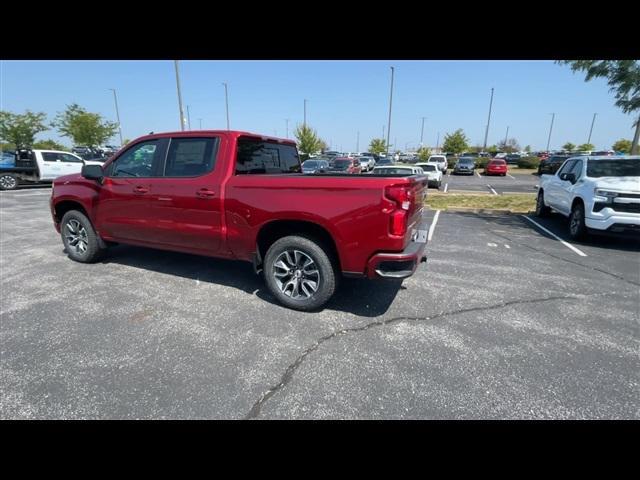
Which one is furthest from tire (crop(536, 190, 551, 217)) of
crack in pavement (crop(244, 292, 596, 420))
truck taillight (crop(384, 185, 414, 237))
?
truck taillight (crop(384, 185, 414, 237))

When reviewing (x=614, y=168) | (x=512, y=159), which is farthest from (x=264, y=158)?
(x=512, y=159)

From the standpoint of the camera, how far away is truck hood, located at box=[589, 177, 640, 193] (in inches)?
228

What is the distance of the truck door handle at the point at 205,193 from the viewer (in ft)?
12.3

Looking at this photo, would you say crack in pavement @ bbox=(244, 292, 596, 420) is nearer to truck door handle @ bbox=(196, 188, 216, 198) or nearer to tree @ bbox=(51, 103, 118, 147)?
truck door handle @ bbox=(196, 188, 216, 198)

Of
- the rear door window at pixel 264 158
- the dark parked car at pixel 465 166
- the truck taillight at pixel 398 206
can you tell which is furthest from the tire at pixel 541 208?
the dark parked car at pixel 465 166

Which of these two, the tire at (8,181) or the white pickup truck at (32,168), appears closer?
the tire at (8,181)

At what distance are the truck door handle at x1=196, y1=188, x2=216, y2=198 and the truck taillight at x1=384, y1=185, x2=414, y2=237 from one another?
2.00 meters

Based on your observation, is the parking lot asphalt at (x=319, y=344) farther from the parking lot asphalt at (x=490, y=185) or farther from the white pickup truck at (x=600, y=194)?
the parking lot asphalt at (x=490, y=185)

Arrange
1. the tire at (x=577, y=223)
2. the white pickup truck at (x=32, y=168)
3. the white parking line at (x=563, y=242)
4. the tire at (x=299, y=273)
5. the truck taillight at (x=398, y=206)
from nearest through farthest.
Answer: the truck taillight at (x=398, y=206), the tire at (x=299, y=273), the white parking line at (x=563, y=242), the tire at (x=577, y=223), the white pickup truck at (x=32, y=168)

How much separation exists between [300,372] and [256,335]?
27.8 inches

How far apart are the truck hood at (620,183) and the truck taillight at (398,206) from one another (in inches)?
211

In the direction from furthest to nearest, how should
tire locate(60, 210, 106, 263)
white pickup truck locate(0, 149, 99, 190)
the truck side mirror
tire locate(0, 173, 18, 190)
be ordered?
white pickup truck locate(0, 149, 99, 190), tire locate(0, 173, 18, 190), tire locate(60, 210, 106, 263), the truck side mirror

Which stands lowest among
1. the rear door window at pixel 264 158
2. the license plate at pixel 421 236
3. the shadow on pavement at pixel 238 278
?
the shadow on pavement at pixel 238 278
